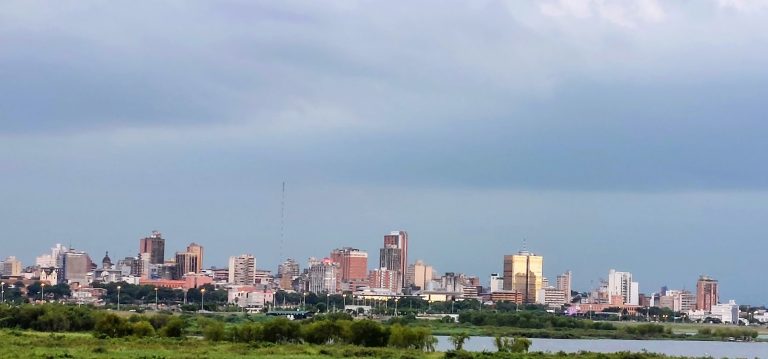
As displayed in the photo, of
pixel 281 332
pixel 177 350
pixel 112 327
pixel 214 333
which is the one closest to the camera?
pixel 177 350

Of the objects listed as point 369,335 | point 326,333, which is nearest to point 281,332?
point 326,333

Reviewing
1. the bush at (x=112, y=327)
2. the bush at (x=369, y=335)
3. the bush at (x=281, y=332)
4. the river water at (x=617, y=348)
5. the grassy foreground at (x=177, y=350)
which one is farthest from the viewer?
the river water at (x=617, y=348)

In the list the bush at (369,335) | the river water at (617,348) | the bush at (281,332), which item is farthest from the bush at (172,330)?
the river water at (617,348)

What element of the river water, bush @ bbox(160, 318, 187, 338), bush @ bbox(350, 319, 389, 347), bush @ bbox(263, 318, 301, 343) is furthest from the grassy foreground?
the river water

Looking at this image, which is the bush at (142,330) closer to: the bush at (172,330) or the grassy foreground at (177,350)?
the bush at (172,330)

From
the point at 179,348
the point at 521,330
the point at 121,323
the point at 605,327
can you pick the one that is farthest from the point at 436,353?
the point at 605,327

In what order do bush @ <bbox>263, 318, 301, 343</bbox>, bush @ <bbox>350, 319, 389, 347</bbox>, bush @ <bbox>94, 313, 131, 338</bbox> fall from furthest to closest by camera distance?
1. bush @ <bbox>94, 313, 131, 338</bbox>
2. bush @ <bbox>350, 319, 389, 347</bbox>
3. bush @ <bbox>263, 318, 301, 343</bbox>

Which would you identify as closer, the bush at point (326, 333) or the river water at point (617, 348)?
the bush at point (326, 333)

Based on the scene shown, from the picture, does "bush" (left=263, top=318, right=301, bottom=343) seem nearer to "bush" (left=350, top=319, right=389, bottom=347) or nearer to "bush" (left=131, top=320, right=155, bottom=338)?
"bush" (left=350, top=319, right=389, bottom=347)

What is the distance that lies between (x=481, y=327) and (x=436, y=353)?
272 ft

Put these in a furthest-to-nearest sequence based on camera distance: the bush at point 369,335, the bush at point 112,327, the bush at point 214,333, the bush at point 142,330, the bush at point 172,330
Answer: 1. the bush at point 172,330
2. the bush at point 112,327
3. the bush at point 142,330
4. the bush at point 369,335
5. the bush at point 214,333

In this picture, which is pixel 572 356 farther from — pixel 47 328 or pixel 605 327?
pixel 605 327

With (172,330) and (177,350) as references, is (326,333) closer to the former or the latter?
(172,330)

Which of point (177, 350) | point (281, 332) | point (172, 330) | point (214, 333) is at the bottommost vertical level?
point (177, 350)
